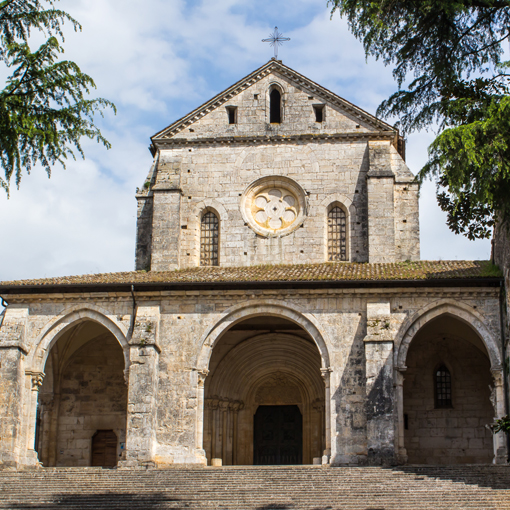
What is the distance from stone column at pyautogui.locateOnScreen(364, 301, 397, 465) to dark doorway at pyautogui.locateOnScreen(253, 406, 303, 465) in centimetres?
485

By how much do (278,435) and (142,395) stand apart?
582cm

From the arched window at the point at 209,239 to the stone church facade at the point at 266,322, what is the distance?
0.05m

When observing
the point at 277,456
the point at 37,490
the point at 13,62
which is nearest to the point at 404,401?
the point at 277,456

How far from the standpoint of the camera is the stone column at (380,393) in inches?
909

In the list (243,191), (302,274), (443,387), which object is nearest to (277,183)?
(243,191)

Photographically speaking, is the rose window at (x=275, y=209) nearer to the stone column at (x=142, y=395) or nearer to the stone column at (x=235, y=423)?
the stone column at (x=235, y=423)

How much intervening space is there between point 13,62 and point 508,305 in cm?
1471

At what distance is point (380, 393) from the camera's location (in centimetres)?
2350

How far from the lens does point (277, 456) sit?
1086 inches

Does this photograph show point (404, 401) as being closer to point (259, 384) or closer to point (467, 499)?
point (259, 384)

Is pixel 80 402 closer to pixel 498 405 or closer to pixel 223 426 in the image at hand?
pixel 223 426

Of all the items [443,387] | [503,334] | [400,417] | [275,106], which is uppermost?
[275,106]

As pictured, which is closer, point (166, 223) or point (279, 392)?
point (279, 392)

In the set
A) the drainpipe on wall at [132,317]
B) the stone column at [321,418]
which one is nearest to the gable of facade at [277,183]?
the drainpipe on wall at [132,317]
